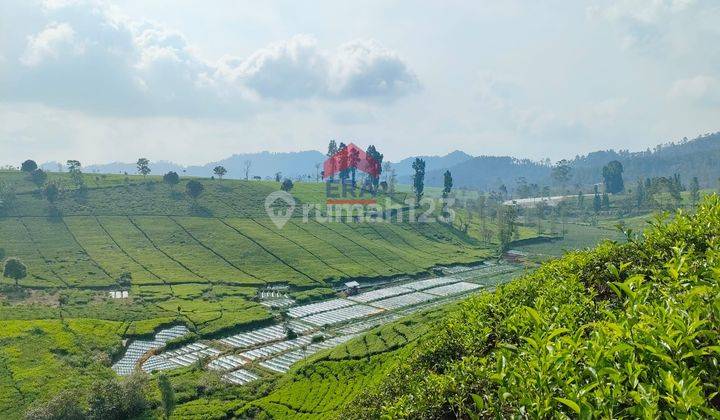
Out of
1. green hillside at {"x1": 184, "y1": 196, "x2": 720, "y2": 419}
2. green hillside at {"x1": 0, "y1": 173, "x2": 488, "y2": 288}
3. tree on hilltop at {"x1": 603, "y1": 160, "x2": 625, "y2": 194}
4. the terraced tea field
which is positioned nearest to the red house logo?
green hillside at {"x1": 0, "y1": 173, "x2": 488, "y2": 288}

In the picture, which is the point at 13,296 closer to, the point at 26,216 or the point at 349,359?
the point at 26,216

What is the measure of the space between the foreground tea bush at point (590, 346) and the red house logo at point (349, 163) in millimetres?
125879

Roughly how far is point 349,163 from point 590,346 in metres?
132

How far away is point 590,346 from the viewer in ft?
16.6

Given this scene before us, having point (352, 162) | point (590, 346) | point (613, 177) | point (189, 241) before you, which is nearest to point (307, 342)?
point (189, 241)

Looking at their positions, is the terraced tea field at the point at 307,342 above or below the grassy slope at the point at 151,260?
below

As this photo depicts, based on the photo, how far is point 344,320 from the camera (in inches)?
2299

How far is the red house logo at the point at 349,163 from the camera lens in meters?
136

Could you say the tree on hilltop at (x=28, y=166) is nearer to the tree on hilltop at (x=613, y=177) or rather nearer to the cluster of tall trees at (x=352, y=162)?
the cluster of tall trees at (x=352, y=162)

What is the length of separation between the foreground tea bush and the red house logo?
413 feet

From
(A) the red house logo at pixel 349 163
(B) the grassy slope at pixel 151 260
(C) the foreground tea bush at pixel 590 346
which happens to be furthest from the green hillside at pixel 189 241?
(C) the foreground tea bush at pixel 590 346

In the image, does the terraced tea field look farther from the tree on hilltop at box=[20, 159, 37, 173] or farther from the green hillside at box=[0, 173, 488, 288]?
the tree on hilltop at box=[20, 159, 37, 173]

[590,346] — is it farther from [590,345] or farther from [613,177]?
[613,177]

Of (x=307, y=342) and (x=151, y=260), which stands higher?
(x=151, y=260)
